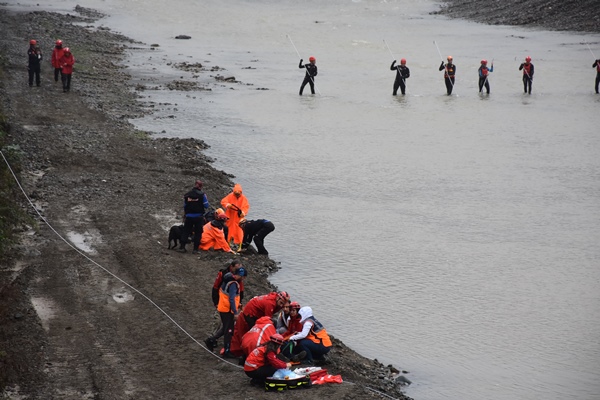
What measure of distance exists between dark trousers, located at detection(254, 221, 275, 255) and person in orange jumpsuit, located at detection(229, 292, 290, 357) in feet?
19.2

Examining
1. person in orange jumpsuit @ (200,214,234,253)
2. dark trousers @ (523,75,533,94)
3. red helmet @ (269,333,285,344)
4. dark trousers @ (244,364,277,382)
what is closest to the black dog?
person in orange jumpsuit @ (200,214,234,253)

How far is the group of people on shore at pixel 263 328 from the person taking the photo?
12453 millimetres

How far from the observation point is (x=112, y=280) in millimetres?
15820

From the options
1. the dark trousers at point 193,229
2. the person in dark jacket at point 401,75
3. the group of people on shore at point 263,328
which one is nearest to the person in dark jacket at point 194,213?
the dark trousers at point 193,229

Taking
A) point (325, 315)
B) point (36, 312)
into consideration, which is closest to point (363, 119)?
point (325, 315)

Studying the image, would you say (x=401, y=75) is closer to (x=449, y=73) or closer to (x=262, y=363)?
(x=449, y=73)

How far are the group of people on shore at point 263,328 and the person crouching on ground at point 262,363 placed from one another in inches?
0.7

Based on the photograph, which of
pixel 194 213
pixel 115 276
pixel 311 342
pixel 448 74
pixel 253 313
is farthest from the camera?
pixel 448 74

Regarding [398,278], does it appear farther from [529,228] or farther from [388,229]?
[529,228]

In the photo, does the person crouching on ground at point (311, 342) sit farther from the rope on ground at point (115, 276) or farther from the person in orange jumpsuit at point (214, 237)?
the person in orange jumpsuit at point (214, 237)

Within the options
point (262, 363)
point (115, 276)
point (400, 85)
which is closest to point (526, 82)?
point (400, 85)

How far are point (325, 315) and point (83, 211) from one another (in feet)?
20.6

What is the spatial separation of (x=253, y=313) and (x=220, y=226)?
5.15m

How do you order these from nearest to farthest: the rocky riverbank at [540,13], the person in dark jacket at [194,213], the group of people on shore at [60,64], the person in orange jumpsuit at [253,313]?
the person in orange jumpsuit at [253,313] < the person in dark jacket at [194,213] < the group of people on shore at [60,64] < the rocky riverbank at [540,13]
